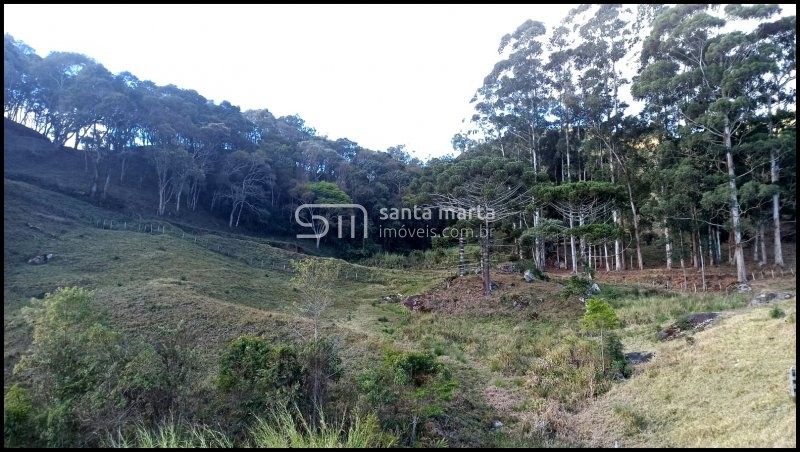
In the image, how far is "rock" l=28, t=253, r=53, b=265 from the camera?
51.6ft

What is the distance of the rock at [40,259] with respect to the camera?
1574cm

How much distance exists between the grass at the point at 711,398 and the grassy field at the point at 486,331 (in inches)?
1.1

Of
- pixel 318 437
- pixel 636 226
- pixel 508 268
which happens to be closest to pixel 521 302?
pixel 508 268

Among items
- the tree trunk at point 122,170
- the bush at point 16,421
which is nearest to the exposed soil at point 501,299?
the bush at point 16,421

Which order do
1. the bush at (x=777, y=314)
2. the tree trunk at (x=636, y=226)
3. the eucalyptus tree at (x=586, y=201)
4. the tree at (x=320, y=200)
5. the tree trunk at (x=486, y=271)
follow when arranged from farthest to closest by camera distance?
the tree at (x=320, y=200) < the tree trunk at (x=636, y=226) < the tree trunk at (x=486, y=271) < the eucalyptus tree at (x=586, y=201) < the bush at (x=777, y=314)

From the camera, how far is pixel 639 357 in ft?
29.3

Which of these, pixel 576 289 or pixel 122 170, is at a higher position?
pixel 122 170

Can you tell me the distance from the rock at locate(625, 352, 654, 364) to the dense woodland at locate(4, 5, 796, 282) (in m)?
8.69

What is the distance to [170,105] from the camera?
112 feet

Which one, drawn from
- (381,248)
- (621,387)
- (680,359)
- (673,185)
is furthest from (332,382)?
→ (381,248)

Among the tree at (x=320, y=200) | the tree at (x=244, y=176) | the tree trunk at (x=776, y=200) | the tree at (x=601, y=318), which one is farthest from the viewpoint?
the tree at (x=320, y=200)

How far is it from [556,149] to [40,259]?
29.7 meters

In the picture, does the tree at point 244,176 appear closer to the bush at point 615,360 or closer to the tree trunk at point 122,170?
the tree trunk at point 122,170

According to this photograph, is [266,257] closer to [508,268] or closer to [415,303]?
[415,303]
